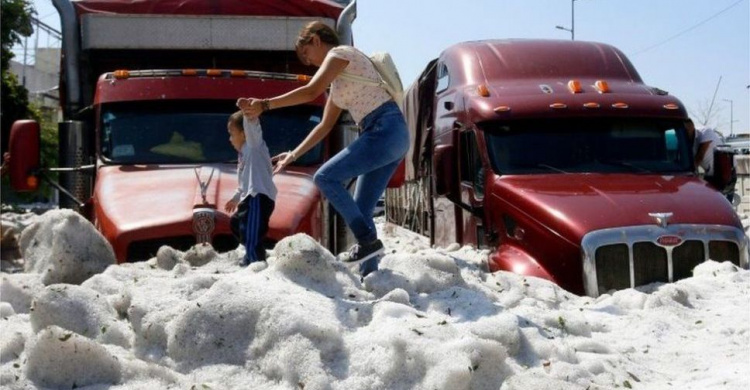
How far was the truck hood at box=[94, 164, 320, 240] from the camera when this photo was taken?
705cm

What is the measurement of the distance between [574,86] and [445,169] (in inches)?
68.0

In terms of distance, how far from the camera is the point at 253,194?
20.8 feet

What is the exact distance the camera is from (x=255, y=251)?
623 centimetres

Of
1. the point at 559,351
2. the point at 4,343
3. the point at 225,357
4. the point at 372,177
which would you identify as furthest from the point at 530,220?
the point at 4,343

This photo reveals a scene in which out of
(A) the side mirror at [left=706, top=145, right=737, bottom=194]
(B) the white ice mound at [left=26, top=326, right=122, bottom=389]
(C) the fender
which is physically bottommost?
(C) the fender

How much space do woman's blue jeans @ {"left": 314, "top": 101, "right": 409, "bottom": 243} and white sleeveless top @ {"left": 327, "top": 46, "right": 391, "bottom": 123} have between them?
43 millimetres

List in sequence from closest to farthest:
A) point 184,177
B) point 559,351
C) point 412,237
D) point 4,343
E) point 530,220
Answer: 1. point 4,343
2. point 559,351
3. point 184,177
4. point 530,220
5. point 412,237

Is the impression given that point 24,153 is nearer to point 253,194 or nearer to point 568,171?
point 253,194

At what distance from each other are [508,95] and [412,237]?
486cm

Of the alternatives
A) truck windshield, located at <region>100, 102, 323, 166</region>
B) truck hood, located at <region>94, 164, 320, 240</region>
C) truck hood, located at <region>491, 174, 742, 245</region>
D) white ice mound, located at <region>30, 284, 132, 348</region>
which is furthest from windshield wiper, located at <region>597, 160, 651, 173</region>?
white ice mound, located at <region>30, 284, 132, 348</region>

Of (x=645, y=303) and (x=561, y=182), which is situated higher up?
(x=561, y=182)

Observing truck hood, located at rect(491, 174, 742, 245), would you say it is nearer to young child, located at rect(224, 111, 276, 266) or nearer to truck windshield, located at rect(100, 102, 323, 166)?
truck windshield, located at rect(100, 102, 323, 166)

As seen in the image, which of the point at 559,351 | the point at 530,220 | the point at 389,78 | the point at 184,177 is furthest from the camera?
the point at 530,220

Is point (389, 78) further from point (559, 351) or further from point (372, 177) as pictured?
point (559, 351)
